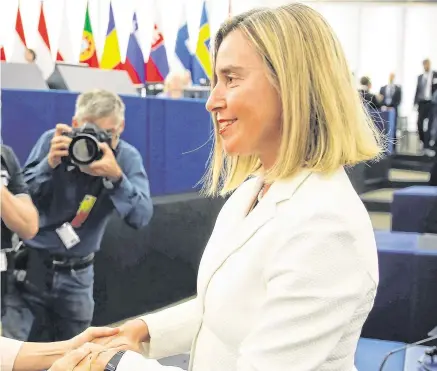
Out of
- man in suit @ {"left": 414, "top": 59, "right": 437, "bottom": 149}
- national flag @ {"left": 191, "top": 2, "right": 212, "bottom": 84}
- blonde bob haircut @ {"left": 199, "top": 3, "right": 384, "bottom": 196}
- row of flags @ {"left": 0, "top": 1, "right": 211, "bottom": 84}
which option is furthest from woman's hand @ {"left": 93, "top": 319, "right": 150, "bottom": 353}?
man in suit @ {"left": 414, "top": 59, "right": 437, "bottom": 149}

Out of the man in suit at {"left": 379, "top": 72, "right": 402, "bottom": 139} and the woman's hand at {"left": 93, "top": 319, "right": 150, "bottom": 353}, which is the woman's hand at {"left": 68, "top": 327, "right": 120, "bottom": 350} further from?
the man in suit at {"left": 379, "top": 72, "right": 402, "bottom": 139}

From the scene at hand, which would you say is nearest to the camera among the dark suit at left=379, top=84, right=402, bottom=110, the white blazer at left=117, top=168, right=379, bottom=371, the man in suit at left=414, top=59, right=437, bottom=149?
Result: the white blazer at left=117, top=168, right=379, bottom=371

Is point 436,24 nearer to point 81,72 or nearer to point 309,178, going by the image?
point 81,72

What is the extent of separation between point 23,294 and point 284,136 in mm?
1797

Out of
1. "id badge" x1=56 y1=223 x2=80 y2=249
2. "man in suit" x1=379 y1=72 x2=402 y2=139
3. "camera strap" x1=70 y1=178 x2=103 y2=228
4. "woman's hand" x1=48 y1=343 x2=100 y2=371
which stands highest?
"woman's hand" x1=48 y1=343 x2=100 y2=371

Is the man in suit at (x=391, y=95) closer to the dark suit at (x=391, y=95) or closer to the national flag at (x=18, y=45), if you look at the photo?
the dark suit at (x=391, y=95)

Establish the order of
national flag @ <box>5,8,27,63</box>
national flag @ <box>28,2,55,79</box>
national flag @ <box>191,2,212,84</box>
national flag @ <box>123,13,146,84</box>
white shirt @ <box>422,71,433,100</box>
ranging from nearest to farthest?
national flag @ <box>28,2,55,79</box>, national flag @ <box>5,8,27,63</box>, national flag @ <box>123,13,146,84</box>, national flag @ <box>191,2,212,84</box>, white shirt @ <box>422,71,433,100</box>

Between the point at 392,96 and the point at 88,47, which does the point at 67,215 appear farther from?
the point at 392,96

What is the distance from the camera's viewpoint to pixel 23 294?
2449 mm

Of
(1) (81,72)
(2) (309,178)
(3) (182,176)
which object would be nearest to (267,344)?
(2) (309,178)

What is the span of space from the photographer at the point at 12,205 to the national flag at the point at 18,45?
5272mm

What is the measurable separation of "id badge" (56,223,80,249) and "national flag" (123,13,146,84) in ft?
17.5

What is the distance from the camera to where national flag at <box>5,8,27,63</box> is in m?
6.96

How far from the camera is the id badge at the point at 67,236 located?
246 centimetres
